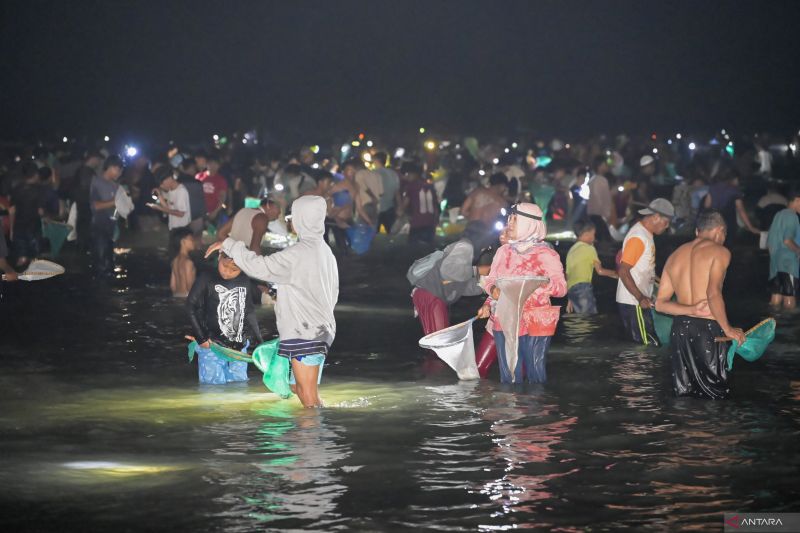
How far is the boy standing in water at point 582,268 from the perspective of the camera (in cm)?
1584

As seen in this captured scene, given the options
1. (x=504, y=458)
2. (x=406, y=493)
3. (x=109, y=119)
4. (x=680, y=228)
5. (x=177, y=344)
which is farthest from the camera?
(x=109, y=119)

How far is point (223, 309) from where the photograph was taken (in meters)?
11.1

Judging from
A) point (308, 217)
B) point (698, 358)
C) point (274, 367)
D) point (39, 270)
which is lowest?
point (698, 358)

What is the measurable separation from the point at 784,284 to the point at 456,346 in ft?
22.4

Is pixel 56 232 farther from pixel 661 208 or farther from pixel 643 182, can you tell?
pixel 661 208

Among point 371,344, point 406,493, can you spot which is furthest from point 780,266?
point 406,493

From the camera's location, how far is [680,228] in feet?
95.7

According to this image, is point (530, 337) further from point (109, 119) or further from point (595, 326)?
point (109, 119)

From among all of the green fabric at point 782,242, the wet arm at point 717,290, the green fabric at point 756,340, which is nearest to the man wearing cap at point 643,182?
the green fabric at point 782,242

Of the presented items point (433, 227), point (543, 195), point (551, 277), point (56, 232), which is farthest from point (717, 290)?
point (543, 195)

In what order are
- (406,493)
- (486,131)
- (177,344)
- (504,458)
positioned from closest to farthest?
(406,493), (504,458), (177,344), (486,131)

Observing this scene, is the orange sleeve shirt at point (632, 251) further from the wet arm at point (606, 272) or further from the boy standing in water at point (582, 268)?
the boy standing in water at point (582, 268)

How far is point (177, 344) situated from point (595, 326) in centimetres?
493

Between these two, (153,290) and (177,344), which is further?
(153,290)
